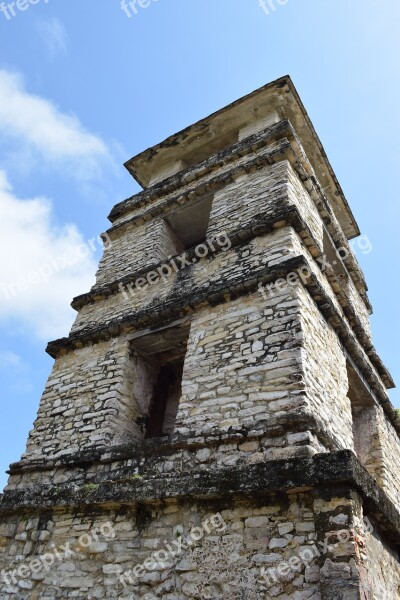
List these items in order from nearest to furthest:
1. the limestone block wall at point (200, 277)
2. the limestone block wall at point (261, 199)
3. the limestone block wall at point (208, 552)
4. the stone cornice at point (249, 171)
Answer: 1. the limestone block wall at point (208, 552)
2. the limestone block wall at point (200, 277)
3. the limestone block wall at point (261, 199)
4. the stone cornice at point (249, 171)

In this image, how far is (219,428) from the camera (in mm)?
4438

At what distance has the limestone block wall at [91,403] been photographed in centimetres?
553

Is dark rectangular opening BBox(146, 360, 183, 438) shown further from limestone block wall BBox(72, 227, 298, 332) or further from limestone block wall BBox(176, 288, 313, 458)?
limestone block wall BBox(176, 288, 313, 458)

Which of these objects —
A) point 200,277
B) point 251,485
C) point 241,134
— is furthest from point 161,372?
point 241,134

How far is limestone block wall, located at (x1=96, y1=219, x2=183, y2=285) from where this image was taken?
316 inches

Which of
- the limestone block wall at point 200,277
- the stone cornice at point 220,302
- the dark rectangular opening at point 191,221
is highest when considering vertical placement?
the dark rectangular opening at point 191,221

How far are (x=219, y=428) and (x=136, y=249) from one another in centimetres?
474

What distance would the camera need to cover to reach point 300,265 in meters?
5.32

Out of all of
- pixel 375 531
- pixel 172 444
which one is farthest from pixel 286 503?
pixel 172 444

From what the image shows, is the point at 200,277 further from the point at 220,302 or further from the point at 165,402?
the point at 165,402

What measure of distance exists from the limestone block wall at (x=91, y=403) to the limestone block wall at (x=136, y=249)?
190cm

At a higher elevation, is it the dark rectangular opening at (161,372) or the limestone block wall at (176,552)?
the dark rectangular opening at (161,372)

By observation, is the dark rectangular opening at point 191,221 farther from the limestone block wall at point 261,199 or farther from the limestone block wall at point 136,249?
the limestone block wall at point 261,199

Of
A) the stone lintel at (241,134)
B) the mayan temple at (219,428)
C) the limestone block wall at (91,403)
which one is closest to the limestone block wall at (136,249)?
the mayan temple at (219,428)
